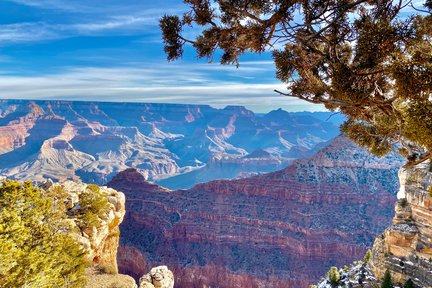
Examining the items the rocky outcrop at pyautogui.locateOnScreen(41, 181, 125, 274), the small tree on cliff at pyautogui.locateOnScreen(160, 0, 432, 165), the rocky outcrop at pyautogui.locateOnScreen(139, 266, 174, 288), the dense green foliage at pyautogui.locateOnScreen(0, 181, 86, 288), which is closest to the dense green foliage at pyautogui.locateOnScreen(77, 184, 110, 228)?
the rocky outcrop at pyautogui.locateOnScreen(41, 181, 125, 274)

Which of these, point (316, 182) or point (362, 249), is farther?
point (316, 182)

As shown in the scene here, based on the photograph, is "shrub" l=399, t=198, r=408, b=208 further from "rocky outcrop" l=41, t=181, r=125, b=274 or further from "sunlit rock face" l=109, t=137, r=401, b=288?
"sunlit rock face" l=109, t=137, r=401, b=288

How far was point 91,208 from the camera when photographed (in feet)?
87.1

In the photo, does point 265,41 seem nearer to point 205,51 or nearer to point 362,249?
point 205,51

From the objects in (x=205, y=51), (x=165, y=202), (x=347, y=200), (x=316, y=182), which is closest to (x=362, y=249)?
(x=347, y=200)

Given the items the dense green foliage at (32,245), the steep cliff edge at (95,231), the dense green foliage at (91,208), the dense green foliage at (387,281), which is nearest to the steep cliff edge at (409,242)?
the dense green foliage at (387,281)

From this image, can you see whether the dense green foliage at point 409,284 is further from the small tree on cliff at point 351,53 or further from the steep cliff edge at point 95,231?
the steep cliff edge at point 95,231

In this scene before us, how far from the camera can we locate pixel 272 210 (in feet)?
244

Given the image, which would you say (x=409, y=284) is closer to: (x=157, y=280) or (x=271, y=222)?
(x=157, y=280)

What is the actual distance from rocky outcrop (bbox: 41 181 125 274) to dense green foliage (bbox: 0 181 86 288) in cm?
350

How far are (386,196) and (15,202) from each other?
234 ft

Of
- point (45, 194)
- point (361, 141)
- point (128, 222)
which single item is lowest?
point (128, 222)

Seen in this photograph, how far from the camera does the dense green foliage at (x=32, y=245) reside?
12.9 m

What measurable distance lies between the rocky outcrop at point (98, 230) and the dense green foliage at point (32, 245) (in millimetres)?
3505
